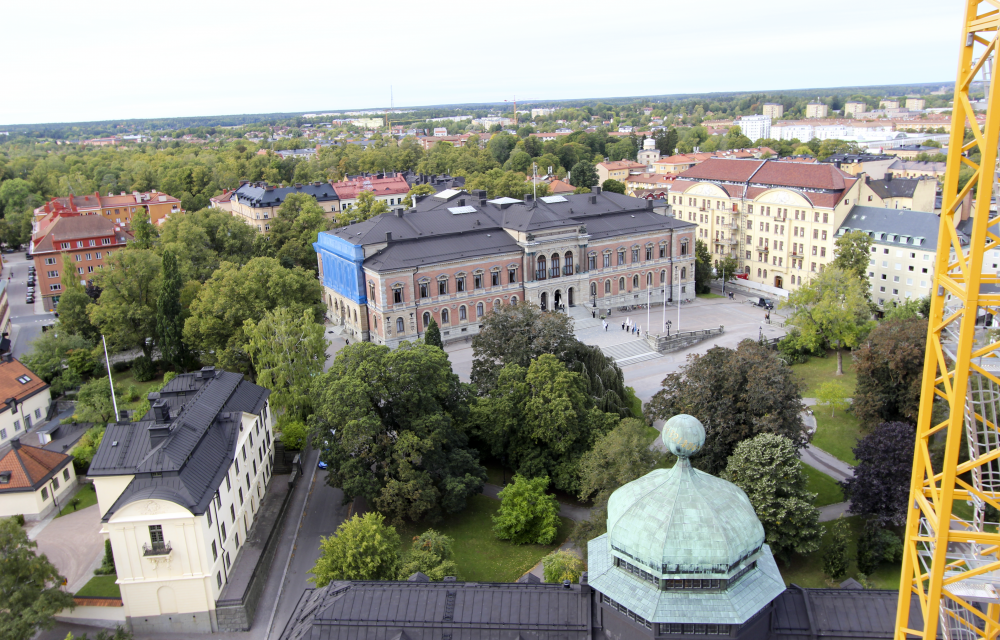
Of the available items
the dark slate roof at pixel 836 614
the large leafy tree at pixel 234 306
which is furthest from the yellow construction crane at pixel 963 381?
the large leafy tree at pixel 234 306

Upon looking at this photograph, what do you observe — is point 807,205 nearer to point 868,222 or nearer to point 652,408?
point 868,222

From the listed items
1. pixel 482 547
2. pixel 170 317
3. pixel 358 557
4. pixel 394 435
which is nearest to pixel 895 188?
pixel 482 547

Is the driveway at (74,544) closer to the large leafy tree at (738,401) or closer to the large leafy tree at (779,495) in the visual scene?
the large leafy tree at (738,401)

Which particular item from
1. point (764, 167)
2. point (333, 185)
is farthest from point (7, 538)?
point (333, 185)

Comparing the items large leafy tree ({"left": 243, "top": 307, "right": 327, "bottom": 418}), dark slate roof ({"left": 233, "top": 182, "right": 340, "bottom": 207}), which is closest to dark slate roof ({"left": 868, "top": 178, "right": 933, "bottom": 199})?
large leafy tree ({"left": 243, "top": 307, "right": 327, "bottom": 418})

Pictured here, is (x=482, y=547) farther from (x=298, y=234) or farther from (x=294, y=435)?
(x=298, y=234)

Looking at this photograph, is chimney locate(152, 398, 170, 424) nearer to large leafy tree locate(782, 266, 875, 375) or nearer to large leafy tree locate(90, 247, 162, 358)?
large leafy tree locate(90, 247, 162, 358)

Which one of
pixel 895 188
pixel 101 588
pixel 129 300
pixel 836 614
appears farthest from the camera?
pixel 895 188
